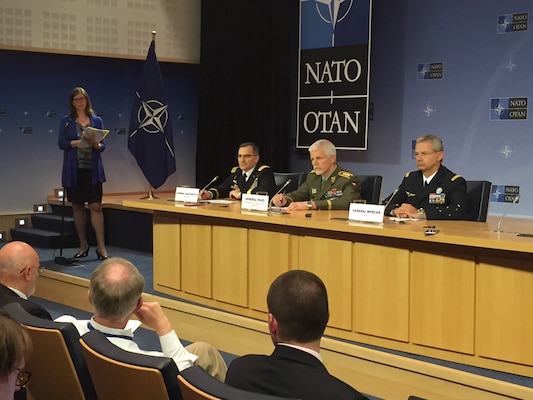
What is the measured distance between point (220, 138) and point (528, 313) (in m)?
5.97

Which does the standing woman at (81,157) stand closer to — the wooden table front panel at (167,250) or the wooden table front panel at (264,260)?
the wooden table front panel at (167,250)

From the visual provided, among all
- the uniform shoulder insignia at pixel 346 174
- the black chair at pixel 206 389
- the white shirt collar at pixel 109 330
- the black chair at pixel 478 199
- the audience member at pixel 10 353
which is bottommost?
the white shirt collar at pixel 109 330

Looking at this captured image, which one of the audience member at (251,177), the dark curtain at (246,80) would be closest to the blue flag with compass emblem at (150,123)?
the dark curtain at (246,80)

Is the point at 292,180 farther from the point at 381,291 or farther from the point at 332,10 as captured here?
the point at 332,10

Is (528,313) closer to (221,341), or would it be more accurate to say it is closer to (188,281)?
(221,341)

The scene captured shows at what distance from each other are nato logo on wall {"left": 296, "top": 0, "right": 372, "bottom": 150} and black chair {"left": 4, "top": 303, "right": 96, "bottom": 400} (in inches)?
231

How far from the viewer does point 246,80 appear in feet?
30.0

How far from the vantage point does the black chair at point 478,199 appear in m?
4.78

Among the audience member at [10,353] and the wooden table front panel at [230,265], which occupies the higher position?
the audience member at [10,353]

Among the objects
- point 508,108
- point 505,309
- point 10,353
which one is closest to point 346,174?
point 505,309

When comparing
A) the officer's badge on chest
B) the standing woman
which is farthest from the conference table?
the standing woman

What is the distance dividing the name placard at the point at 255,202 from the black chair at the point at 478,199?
130 centimetres

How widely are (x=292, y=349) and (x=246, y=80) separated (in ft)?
24.3

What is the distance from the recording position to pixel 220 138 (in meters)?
9.30
